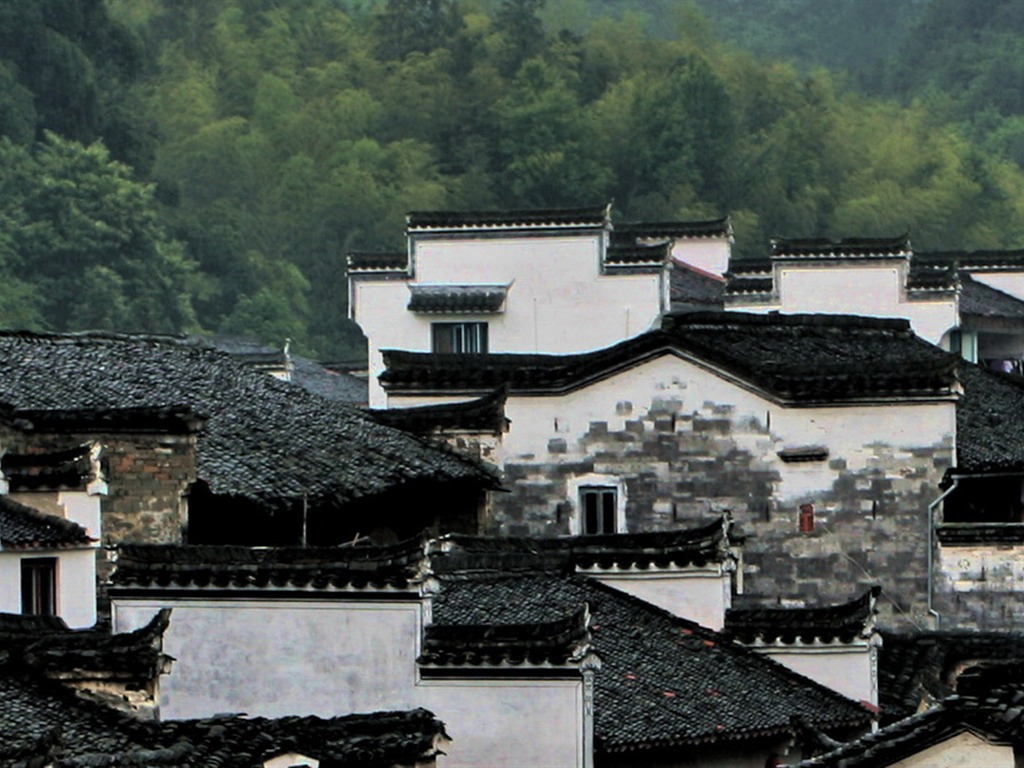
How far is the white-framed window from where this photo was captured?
5006 centimetres

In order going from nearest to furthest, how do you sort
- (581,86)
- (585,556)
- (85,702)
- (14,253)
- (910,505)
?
(85,702), (585,556), (910,505), (14,253), (581,86)

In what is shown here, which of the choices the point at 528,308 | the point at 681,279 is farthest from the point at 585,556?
the point at 681,279

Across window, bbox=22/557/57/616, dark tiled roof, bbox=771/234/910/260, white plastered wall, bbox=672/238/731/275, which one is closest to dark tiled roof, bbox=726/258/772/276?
dark tiled roof, bbox=771/234/910/260

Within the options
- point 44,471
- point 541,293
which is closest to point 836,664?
point 44,471

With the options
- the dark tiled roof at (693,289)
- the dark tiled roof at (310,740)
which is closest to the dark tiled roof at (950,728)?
the dark tiled roof at (310,740)

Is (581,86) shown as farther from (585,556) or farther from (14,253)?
(585,556)

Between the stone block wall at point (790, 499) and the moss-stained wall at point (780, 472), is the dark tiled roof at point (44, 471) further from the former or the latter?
the stone block wall at point (790, 499)

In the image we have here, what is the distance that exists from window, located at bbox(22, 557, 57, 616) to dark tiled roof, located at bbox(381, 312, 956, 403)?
513 inches

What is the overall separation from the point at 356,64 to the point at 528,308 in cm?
9514

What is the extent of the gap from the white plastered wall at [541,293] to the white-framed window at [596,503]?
2037cm

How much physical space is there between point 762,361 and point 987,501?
3.59m

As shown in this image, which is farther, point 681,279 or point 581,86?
→ point 581,86

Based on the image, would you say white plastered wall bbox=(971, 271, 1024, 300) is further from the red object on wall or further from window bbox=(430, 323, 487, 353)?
the red object on wall

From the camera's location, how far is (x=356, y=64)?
165125 millimetres
